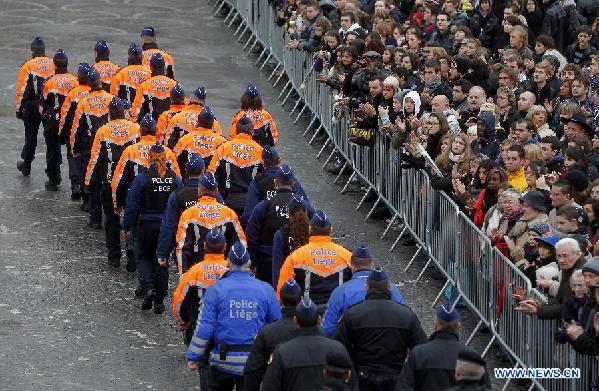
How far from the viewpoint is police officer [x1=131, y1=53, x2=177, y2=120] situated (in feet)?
72.1

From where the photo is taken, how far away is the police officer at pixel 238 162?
18781 mm

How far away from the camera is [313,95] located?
2562cm

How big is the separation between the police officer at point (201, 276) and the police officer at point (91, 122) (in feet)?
18.6

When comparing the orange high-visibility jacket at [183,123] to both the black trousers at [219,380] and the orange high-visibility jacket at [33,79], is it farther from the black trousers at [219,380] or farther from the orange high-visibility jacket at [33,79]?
the black trousers at [219,380]

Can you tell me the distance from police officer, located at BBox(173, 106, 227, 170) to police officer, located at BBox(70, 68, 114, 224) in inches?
58.0

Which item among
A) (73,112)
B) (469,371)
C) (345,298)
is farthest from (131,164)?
(469,371)

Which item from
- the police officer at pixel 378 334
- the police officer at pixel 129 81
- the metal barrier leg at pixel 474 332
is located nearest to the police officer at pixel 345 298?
the police officer at pixel 378 334

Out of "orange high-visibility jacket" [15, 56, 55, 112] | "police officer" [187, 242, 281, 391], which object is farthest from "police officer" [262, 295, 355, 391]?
"orange high-visibility jacket" [15, 56, 55, 112]

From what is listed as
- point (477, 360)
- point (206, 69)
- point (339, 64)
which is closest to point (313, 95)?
point (339, 64)

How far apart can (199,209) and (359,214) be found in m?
5.82

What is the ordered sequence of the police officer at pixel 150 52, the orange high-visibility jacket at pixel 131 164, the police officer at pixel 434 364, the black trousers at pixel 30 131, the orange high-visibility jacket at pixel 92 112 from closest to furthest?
1. the police officer at pixel 434 364
2. the orange high-visibility jacket at pixel 131 164
3. the orange high-visibility jacket at pixel 92 112
4. the black trousers at pixel 30 131
5. the police officer at pixel 150 52

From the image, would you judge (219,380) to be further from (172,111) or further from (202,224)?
(172,111)

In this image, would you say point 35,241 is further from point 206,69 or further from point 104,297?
point 206,69

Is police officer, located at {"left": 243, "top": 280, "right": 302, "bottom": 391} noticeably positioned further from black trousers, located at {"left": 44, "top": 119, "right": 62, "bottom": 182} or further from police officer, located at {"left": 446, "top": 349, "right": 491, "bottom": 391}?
black trousers, located at {"left": 44, "top": 119, "right": 62, "bottom": 182}
